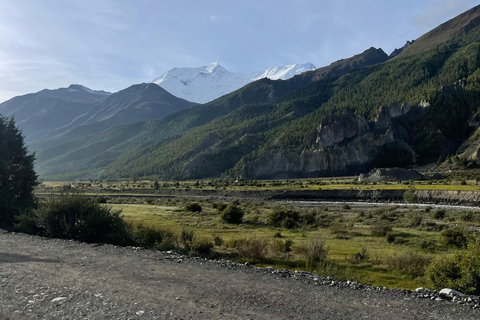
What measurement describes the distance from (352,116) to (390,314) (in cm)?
13462

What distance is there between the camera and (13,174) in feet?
82.0

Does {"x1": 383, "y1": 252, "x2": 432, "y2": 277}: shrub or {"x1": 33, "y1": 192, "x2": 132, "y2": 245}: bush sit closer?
{"x1": 383, "y1": 252, "x2": 432, "y2": 277}: shrub

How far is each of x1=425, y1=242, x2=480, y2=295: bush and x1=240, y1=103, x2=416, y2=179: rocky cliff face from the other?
360 feet

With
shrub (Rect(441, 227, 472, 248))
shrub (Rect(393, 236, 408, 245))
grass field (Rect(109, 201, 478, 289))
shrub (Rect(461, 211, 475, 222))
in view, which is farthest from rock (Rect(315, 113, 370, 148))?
shrub (Rect(441, 227, 472, 248))

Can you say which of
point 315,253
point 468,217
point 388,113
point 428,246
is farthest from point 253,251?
point 388,113

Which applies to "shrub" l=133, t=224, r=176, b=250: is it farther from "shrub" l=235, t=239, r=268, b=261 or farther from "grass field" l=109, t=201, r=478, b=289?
"shrub" l=235, t=239, r=268, b=261

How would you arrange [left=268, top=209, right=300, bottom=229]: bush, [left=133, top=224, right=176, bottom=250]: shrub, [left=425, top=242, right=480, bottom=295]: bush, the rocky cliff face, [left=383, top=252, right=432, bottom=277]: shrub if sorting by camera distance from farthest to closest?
the rocky cliff face
[left=268, top=209, right=300, bottom=229]: bush
[left=133, top=224, right=176, bottom=250]: shrub
[left=383, top=252, right=432, bottom=277]: shrub
[left=425, top=242, right=480, bottom=295]: bush

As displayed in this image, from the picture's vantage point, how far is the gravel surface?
21.5 ft

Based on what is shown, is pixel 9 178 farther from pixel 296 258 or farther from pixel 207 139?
pixel 207 139

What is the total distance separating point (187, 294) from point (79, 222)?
10074 mm

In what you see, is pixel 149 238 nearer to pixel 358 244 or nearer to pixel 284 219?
pixel 358 244

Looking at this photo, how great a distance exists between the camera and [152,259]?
11258 mm

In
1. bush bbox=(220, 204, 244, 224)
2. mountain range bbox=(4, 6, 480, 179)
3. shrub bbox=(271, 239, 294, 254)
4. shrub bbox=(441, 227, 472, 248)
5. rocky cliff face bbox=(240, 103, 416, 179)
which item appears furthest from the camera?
mountain range bbox=(4, 6, 480, 179)

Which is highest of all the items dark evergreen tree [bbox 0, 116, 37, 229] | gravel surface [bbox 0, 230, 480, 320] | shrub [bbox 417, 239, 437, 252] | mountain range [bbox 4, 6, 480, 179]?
mountain range [bbox 4, 6, 480, 179]
